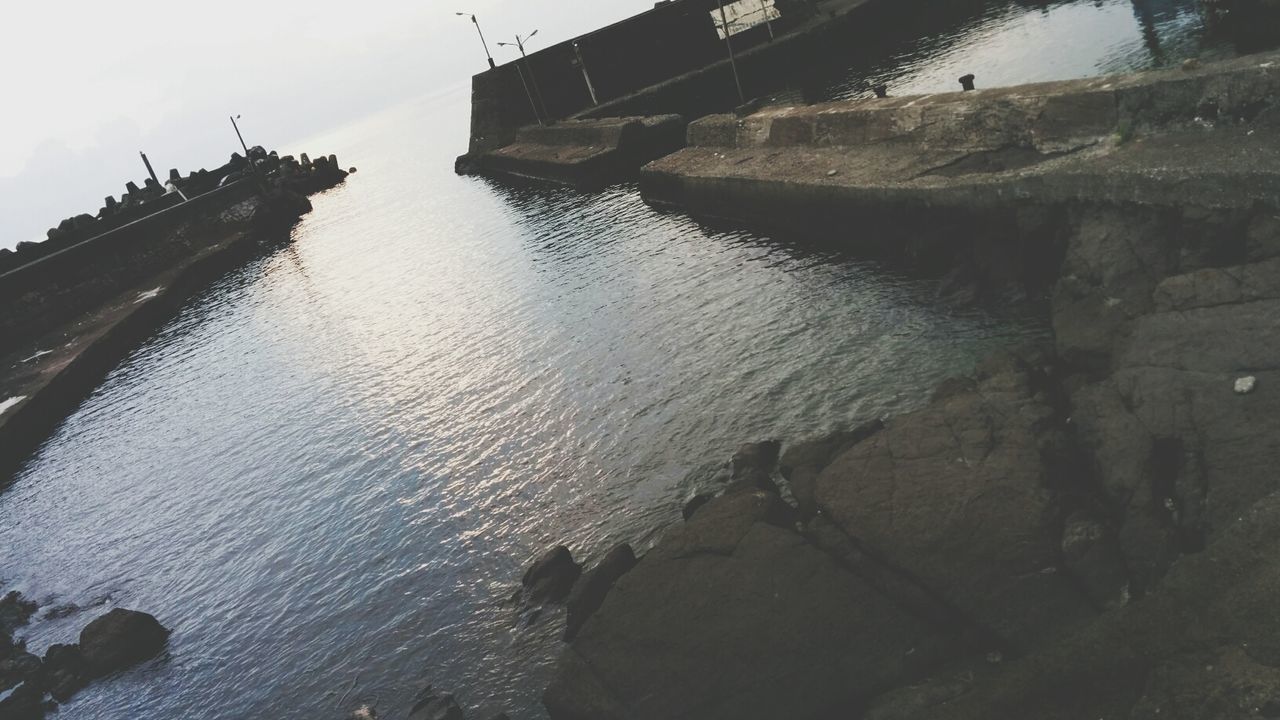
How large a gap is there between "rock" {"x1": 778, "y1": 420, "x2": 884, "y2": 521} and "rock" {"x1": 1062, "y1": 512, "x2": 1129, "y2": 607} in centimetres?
169

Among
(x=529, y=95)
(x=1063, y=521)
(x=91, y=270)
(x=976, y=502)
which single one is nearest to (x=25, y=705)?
(x=976, y=502)

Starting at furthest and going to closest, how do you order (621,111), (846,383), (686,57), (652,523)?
(686,57)
(621,111)
(846,383)
(652,523)

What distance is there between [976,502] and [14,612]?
10616 millimetres

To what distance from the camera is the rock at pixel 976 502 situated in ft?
12.6

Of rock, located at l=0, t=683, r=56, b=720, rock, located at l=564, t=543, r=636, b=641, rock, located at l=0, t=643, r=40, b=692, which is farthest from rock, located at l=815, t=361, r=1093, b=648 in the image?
rock, located at l=0, t=643, r=40, b=692

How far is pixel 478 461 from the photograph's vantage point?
8.45 m

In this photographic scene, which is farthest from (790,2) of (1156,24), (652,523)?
(652,523)

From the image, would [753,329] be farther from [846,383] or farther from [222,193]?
[222,193]

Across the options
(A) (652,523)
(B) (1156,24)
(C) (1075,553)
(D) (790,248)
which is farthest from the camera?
(B) (1156,24)

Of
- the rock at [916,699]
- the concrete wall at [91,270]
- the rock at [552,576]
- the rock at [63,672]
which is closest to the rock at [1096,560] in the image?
the rock at [916,699]

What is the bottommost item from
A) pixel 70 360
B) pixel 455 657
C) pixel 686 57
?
pixel 455 657

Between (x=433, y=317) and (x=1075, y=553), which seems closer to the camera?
(x=1075, y=553)

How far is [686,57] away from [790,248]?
27.1 m

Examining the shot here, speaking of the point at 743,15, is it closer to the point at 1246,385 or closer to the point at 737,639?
the point at 1246,385
